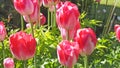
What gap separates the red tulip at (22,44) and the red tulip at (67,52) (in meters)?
0.16

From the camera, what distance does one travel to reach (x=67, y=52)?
5.21ft

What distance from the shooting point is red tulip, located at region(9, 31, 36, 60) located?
1.69m

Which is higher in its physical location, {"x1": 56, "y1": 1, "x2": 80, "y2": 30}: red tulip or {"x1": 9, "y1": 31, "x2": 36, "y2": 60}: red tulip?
{"x1": 56, "y1": 1, "x2": 80, "y2": 30}: red tulip

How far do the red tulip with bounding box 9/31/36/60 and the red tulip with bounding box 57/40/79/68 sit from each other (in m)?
0.16

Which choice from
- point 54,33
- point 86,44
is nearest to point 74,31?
point 86,44

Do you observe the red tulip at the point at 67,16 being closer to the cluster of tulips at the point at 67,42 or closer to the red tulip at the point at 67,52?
the cluster of tulips at the point at 67,42

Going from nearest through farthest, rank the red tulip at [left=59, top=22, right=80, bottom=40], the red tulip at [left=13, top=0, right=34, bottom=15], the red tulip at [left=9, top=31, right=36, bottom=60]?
1. the red tulip at [left=9, top=31, right=36, bottom=60]
2. the red tulip at [left=59, top=22, right=80, bottom=40]
3. the red tulip at [left=13, top=0, right=34, bottom=15]

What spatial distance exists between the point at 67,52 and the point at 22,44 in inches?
8.6

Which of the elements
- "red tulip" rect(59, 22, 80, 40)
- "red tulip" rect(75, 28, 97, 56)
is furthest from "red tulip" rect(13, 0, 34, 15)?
"red tulip" rect(75, 28, 97, 56)

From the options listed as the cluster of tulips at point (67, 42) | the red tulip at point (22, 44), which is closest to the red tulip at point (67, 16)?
the cluster of tulips at point (67, 42)

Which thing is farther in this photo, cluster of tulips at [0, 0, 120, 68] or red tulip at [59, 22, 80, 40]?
red tulip at [59, 22, 80, 40]

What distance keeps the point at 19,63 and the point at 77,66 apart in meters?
0.44

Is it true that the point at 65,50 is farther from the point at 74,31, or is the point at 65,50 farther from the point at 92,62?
the point at 92,62

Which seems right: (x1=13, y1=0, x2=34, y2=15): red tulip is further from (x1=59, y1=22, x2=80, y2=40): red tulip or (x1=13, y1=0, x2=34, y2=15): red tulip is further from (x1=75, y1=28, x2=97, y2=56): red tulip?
(x1=75, y1=28, x2=97, y2=56): red tulip
